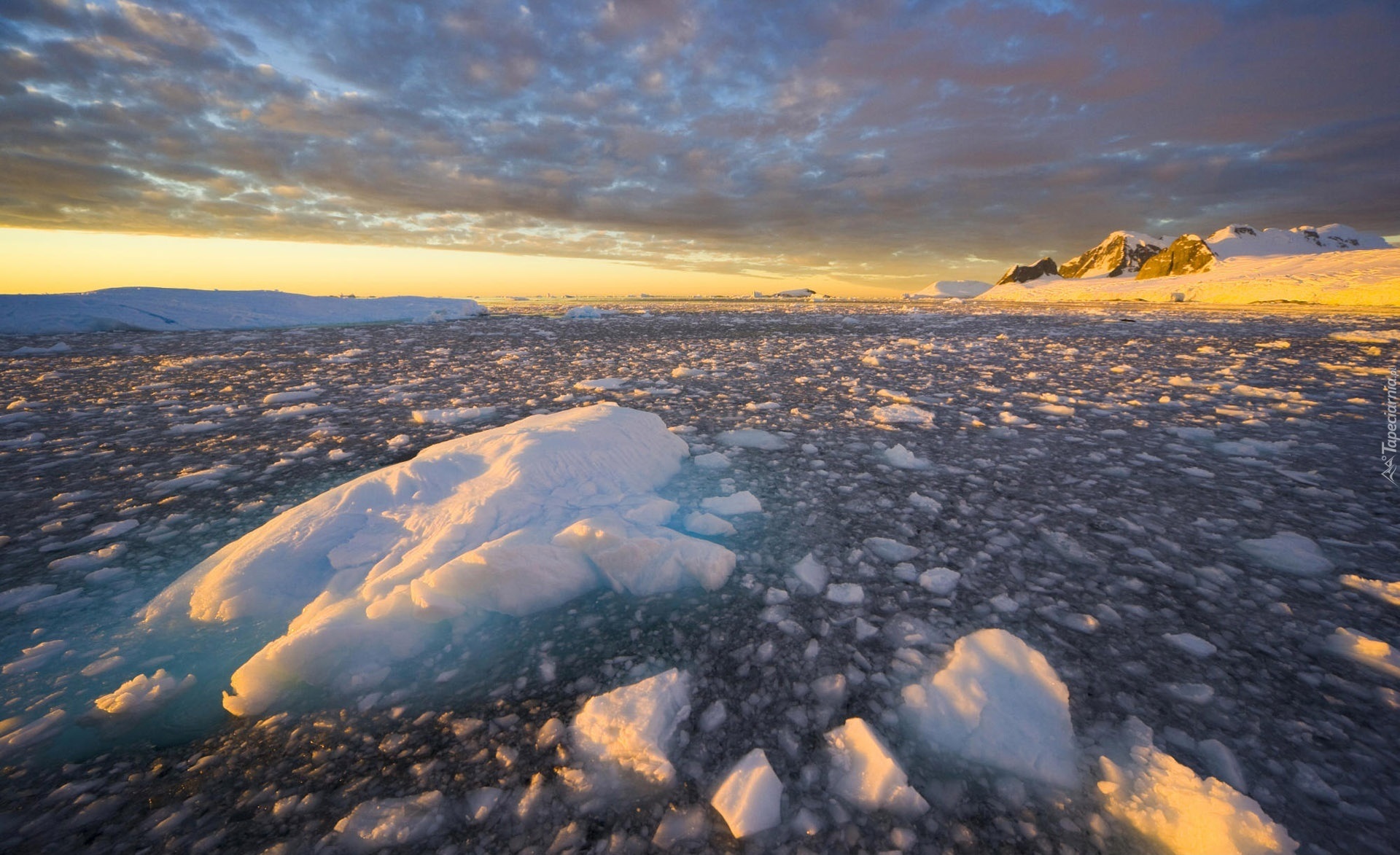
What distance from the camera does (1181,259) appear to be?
5209cm

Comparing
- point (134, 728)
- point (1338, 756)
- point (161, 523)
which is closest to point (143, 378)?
point (161, 523)

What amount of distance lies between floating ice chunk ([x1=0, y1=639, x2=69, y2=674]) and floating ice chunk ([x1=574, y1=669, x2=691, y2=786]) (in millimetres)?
1518

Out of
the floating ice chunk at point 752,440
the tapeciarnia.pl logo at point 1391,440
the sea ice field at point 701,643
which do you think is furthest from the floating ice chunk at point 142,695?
the tapeciarnia.pl logo at point 1391,440

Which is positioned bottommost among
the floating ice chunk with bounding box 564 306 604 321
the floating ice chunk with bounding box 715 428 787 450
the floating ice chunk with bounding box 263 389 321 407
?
the floating ice chunk with bounding box 715 428 787 450

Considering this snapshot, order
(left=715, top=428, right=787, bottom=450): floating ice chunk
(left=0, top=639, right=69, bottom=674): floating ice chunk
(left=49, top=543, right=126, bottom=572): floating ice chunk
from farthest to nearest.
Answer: (left=715, top=428, right=787, bottom=450): floating ice chunk < (left=49, top=543, right=126, bottom=572): floating ice chunk < (left=0, top=639, right=69, bottom=674): floating ice chunk

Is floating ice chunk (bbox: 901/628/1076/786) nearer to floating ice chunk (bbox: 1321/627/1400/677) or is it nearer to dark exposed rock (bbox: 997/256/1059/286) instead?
floating ice chunk (bbox: 1321/627/1400/677)

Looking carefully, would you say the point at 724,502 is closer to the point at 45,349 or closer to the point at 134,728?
the point at 134,728

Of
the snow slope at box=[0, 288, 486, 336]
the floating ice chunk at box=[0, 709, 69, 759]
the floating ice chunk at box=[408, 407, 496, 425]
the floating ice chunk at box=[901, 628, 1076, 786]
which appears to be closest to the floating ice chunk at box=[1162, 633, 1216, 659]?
the floating ice chunk at box=[901, 628, 1076, 786]

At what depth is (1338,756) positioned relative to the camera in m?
1.07

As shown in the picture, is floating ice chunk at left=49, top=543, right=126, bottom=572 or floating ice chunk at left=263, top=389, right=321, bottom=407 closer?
floating ice chunk at left=49, top=543, right=126, bottom=572

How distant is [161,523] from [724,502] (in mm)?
2407

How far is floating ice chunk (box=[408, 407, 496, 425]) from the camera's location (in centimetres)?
372

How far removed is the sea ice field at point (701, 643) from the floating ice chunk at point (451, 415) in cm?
50

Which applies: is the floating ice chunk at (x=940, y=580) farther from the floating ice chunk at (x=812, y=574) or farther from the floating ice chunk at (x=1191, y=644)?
the floating ice chunk at (x=1191, y=644)
